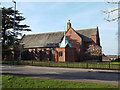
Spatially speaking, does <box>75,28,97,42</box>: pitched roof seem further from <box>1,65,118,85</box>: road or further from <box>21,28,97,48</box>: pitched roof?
<box>1,65,118,85</box>: road

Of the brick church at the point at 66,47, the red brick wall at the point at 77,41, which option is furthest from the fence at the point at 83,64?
the red brick wall at the point at 77,41

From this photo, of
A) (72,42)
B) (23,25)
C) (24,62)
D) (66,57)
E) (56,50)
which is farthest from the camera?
(72,42)

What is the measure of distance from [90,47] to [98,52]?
295 centimetres

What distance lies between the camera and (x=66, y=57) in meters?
37.3

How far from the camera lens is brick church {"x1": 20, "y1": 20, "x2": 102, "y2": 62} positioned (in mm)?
38875

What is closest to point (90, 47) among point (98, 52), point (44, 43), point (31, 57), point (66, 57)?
point (98, 52)

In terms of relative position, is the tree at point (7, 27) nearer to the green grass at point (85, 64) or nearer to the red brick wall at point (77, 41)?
the green grass at point (85, 64)

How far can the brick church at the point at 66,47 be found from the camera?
128 feet

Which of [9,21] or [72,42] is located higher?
[9,21]

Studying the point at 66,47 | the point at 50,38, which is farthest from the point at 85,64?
the point at 50,38

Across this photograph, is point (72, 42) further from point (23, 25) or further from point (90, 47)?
point (23, 25)

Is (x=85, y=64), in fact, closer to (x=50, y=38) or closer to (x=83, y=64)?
(x=83, y=64)

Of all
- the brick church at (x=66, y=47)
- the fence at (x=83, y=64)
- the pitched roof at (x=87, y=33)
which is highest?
the pitched roof at (x=87, y=33)

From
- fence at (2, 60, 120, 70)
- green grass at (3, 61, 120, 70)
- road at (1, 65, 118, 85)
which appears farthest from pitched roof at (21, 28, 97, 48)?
road at (1, 65, 118, 85)
